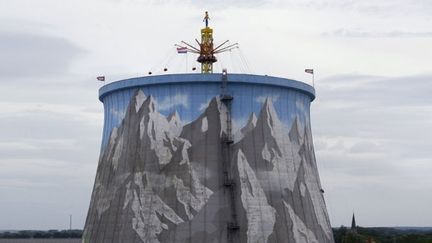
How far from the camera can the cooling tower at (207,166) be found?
78.3 feet

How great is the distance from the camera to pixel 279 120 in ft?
83.6

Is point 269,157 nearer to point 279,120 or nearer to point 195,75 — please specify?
point 279,120

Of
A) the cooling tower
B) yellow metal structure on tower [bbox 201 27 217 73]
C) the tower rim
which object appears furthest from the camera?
yellow metal structure on tower [bbox 201 27 217 73]

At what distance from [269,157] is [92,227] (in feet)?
22.0

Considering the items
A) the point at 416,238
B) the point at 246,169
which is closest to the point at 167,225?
the point at 246,169

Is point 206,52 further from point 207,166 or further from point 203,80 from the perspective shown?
point 207,166

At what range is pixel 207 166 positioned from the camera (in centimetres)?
2419

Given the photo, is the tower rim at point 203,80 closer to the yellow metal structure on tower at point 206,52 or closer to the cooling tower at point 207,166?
the cooling tower at point 207,166

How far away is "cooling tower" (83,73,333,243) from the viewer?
939 inches

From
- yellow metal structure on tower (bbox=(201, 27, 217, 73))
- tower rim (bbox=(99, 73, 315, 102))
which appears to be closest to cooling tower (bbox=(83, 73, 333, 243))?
tower rim (bbox=(99, 73, 315, 102))

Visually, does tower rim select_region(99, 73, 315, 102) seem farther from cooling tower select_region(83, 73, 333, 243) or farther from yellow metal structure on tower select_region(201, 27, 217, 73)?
yellow metal structure on tower select_region(201, 27, 217, 73)

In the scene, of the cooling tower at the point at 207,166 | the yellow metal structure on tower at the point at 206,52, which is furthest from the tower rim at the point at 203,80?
the yellow metal structure on tower at the point at 206,52

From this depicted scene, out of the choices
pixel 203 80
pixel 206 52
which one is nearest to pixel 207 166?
pixel 203 80

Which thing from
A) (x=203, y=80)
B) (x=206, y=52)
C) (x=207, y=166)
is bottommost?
(x=207, y=166)
